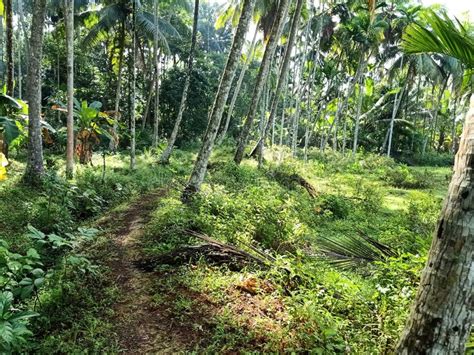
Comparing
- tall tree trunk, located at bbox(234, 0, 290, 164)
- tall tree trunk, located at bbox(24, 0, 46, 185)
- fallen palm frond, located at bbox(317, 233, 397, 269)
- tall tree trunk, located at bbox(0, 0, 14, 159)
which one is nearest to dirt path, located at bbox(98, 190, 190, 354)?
fallen palm frond, located at bbox(317, 233, 397, 269)

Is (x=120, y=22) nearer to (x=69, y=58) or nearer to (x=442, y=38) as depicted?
(x=69, y=58)

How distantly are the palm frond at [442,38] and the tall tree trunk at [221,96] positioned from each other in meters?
4.73

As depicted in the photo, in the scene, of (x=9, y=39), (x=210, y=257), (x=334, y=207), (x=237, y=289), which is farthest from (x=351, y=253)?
(x=9, y=39)

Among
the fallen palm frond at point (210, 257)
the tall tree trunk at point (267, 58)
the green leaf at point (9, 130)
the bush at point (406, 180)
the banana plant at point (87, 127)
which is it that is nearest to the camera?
the fallen palm frond at point (210, 257)

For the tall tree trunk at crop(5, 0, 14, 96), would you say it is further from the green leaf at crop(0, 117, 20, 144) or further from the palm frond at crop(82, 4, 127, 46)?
the palm frond at crop(82, 4, 127, 46)

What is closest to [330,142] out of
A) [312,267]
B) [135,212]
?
[135,212]

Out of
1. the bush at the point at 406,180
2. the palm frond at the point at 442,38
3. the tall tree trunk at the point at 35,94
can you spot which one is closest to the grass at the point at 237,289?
the tall tree trunk at the point at 35,94

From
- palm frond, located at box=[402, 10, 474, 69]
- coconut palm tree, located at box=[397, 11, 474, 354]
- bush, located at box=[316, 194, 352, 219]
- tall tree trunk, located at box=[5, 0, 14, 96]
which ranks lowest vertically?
bush, located at box=[316, 194, 352, 219]

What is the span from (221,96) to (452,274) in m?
6.05

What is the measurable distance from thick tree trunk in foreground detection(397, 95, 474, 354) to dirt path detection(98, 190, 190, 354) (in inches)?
81.9

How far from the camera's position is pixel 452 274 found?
205cm

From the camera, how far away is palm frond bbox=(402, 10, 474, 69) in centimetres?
255

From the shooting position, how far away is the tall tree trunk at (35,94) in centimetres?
752

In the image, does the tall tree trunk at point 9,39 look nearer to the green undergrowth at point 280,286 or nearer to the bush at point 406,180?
the green undergrowth at point 280,286
